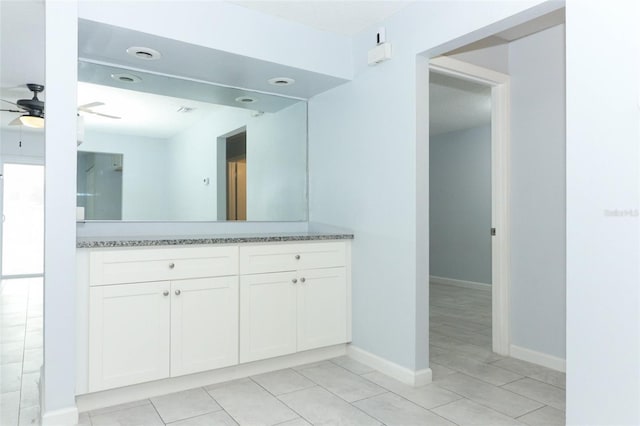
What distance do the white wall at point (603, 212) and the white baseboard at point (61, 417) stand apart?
2208 mm

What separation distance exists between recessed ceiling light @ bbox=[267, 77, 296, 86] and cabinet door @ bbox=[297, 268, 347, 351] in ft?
4.44

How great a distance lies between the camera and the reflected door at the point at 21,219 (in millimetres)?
7457

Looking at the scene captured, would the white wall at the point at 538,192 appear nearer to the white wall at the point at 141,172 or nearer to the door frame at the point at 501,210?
the door frame at the point at 501,210

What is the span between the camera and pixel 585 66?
1.84m

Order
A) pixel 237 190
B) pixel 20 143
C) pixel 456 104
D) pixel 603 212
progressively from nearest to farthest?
pixel 603 212, pixel 237 190, pixel 456 104, pixel 20 143

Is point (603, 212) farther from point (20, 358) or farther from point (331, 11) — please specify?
point (20, 358)

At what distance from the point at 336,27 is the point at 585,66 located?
1.67 m

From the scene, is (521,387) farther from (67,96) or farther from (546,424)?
(67,96)

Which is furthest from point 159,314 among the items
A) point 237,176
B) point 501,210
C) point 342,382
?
point 501,210

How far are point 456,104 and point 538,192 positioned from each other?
7.98 ft

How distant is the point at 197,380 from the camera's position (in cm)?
257

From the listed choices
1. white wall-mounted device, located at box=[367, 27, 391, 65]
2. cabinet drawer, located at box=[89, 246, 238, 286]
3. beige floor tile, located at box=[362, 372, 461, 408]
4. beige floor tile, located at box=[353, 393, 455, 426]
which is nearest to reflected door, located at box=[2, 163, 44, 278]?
cabinet drawer, located at box=[89, 246, 238, 286]

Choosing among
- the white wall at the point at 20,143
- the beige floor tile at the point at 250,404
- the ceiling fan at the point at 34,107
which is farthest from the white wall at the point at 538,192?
the white wall at the point at 20,143

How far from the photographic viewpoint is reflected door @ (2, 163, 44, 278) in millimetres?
7457
